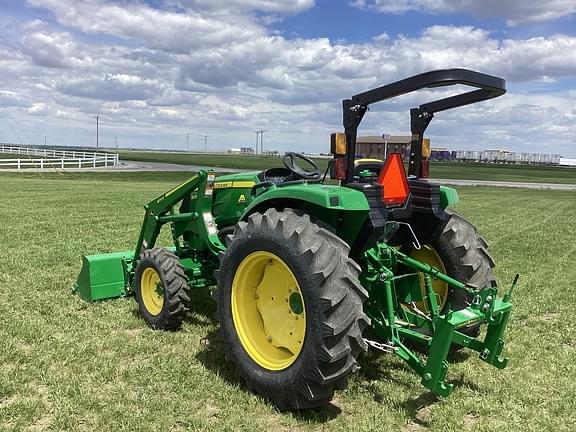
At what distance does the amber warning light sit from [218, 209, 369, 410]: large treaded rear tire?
28.7 inches

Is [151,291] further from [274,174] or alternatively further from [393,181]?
[393,181]

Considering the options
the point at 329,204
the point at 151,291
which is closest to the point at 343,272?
the point at 329,204

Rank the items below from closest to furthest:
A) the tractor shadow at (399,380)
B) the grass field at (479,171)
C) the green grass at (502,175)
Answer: the tractor shadow at (399,380), the green grass at (502,175), the grass field at (479,171)

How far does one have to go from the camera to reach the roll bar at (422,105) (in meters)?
3.22

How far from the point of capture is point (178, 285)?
513cm

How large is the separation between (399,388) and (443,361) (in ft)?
2.31

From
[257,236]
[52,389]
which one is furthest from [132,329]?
[257,236]

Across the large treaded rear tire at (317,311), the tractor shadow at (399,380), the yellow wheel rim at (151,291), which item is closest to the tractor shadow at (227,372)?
the large treaded rear tire at (317,311)

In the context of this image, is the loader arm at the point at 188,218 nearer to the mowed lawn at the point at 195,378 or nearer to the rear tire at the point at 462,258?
the mowed lawn at the point at 195,378

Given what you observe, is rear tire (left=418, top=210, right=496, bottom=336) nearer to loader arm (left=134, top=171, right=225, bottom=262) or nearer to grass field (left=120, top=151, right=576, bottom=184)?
loader arm (left=134, top=171, right=225, bottom=262)

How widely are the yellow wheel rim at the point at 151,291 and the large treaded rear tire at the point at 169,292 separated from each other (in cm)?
4

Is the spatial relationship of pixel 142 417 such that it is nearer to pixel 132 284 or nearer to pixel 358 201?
pixel 358 201

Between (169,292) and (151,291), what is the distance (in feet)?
1.56

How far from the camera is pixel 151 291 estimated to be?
17.9 ft
